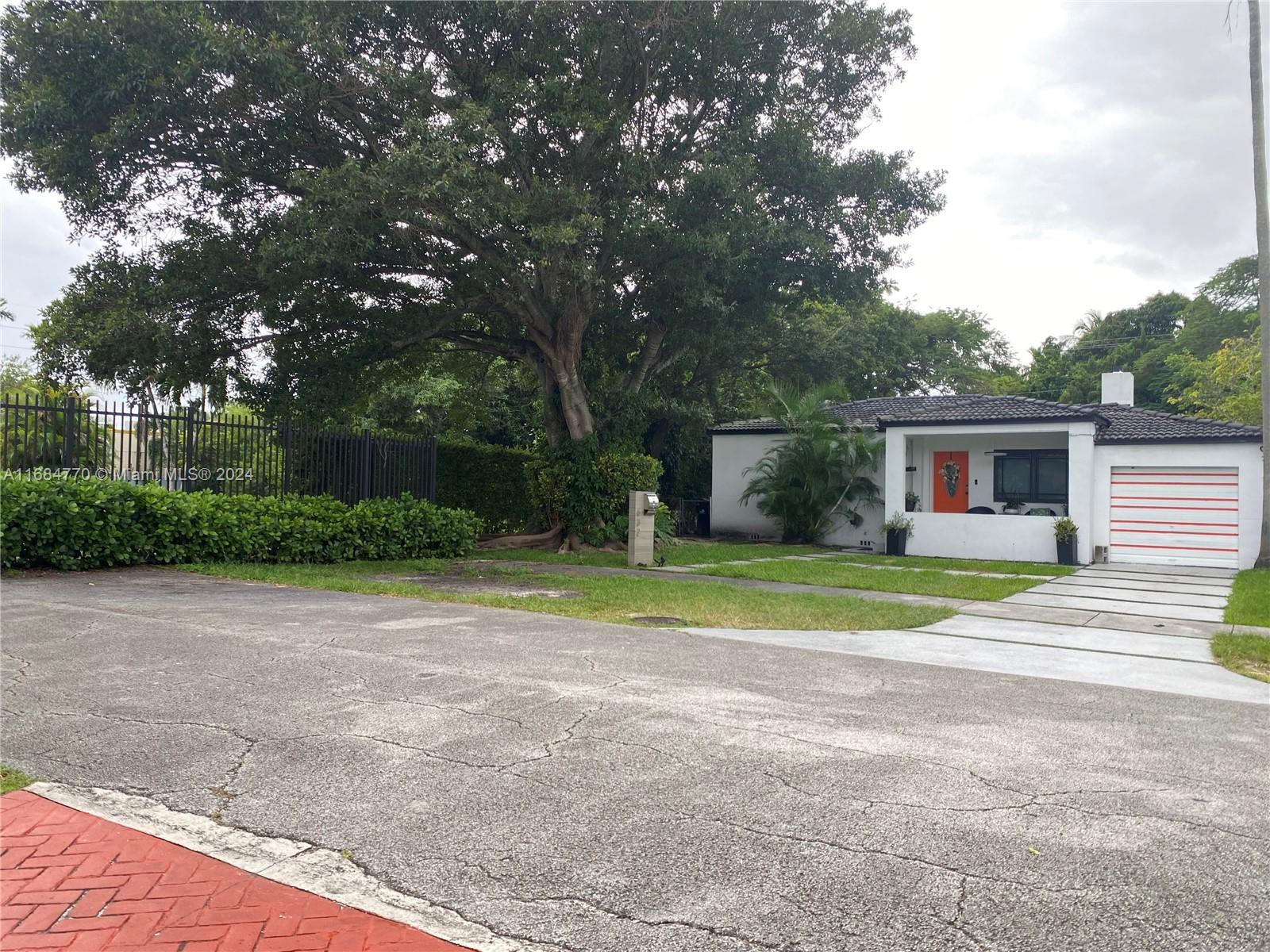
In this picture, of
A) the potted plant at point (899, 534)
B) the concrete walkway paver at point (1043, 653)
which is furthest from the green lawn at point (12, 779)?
the potted plant at point (899, 534)

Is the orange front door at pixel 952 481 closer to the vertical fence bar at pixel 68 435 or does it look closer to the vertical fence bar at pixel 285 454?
the vertical fence bar at pixel 285 454

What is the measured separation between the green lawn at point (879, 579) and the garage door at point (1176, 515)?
5346 millimetres

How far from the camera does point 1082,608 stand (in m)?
11.5

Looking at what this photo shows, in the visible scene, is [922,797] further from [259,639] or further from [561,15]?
[561,15]

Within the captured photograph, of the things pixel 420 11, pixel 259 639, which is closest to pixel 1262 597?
pixel 259 639

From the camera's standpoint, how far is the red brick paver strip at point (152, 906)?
9.34 ft

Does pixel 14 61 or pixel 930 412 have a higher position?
pixel 14 61

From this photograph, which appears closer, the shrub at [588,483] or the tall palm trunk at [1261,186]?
the tall palm trunk at [1261,186]

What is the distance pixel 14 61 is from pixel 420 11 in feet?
20.6

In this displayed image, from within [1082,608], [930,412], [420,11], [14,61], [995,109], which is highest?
[420,11]

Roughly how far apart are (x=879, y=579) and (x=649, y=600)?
4.91 m

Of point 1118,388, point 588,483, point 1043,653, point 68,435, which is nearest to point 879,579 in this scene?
point 1043,653

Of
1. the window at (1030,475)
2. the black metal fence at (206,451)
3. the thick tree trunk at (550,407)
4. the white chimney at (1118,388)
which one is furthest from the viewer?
the white chimney at (1118,388)

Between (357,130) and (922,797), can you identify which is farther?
(357,130)
